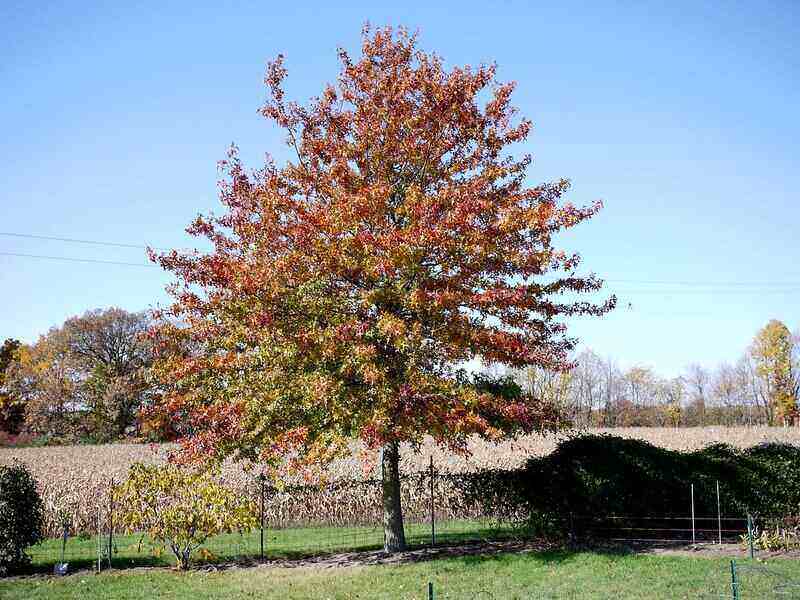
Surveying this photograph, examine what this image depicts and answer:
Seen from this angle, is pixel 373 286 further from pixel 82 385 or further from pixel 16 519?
pixel 82 385

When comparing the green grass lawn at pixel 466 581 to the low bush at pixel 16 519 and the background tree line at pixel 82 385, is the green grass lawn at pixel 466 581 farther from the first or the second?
the background tree line at pixel 82 385

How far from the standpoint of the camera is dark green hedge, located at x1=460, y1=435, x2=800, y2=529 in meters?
17.0

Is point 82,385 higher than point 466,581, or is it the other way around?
point 82,385

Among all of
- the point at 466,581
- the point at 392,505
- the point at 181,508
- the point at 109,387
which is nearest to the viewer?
the point at 466,581

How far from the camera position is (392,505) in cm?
1702

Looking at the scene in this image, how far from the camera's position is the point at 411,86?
639 inches

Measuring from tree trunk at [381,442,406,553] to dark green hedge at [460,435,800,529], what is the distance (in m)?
3.15

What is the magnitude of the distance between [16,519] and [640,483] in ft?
48.5

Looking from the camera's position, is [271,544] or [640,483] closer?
[640,483]

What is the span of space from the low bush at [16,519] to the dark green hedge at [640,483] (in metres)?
11.5

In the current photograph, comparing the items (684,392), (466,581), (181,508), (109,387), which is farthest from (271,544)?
(684,392)

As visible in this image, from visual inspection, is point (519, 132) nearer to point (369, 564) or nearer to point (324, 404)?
point (324, 404)

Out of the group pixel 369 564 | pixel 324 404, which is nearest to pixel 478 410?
pixel 324 404

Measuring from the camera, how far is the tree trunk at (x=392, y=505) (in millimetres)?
16828
